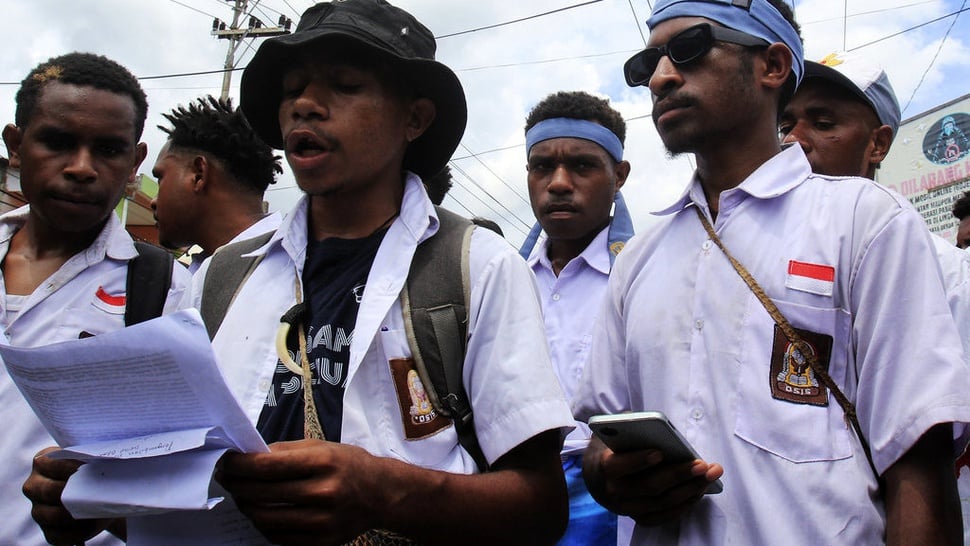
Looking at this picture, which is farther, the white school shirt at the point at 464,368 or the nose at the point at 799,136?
the nose at the point at 799,136

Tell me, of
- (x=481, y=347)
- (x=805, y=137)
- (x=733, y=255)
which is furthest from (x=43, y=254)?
(x=805, y=137)

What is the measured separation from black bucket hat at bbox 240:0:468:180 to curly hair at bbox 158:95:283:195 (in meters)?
1.59

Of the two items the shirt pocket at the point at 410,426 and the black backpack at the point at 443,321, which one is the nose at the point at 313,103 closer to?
the black backpack at the point at 443,321

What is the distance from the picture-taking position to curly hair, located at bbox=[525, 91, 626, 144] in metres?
3.87

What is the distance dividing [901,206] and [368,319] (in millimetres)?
1215

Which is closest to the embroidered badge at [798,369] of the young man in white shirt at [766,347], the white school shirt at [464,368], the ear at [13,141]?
the young man in white shirt at [766,347]

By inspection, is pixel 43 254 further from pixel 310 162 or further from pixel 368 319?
pixel 368 319

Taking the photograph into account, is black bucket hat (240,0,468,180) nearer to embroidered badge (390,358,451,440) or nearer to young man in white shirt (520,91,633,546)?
embroidered badge (390,358,451,440)

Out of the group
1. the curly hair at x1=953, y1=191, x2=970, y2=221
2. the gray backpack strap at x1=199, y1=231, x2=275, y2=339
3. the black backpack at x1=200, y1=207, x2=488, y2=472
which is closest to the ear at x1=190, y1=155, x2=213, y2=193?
the gray backpack strap at x1=199, y1=231, x2=275, y2=339

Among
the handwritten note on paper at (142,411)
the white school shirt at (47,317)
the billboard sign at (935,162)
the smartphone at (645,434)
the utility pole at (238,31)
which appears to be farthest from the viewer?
the utility pole at (238,31)

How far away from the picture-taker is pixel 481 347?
1.65 meters

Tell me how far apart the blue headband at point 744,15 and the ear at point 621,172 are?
69.5 inches

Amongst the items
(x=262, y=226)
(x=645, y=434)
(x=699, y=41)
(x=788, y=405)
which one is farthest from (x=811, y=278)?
(x=262, y=226)

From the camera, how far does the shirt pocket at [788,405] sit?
1556 mm
